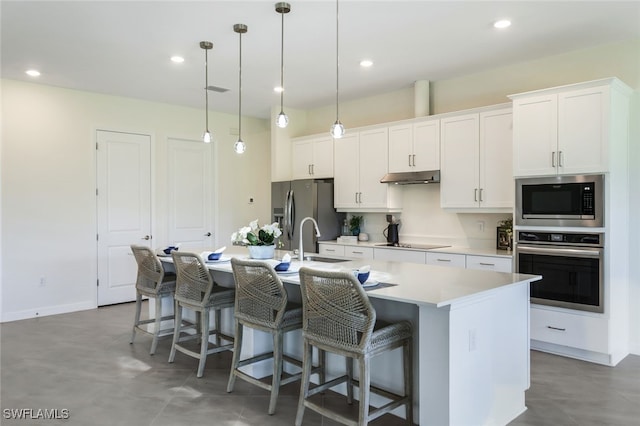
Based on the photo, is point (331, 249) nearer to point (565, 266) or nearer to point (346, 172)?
point (346, 172)

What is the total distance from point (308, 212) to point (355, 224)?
671 millimetres

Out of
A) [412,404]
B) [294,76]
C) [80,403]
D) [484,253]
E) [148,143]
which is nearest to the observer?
[412,404]

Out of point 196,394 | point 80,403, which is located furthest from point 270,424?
point 80,403

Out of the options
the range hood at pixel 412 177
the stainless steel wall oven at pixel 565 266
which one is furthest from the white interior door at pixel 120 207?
the stainless steel wall oven at pixel 565 266

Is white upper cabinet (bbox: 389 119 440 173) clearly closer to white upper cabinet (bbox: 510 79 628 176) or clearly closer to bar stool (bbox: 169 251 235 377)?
white upper cabinet (bbox: 510 79 628 176)

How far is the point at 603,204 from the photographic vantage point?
12.2 feet

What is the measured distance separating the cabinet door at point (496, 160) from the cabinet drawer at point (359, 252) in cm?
140

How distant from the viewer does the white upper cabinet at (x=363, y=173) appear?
18.3ft

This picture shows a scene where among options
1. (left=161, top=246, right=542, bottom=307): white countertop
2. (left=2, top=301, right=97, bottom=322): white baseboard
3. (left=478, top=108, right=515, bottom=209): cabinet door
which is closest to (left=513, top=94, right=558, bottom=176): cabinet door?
(left=478, top=108, right=515, bottom=209): cabinet door

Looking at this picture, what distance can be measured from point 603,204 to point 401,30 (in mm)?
2174

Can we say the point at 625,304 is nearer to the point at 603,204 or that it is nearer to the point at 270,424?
the point at 603,204

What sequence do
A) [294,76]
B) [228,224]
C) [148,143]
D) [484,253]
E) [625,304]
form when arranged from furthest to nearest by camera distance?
[228,224]
[148,143]
[294,76]
[484,253]
[625,304]

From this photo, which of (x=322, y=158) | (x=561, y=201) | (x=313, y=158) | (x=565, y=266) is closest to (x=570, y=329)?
(x=565, y=266)

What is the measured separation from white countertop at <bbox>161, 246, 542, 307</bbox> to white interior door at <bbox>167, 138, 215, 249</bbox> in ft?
10.9
